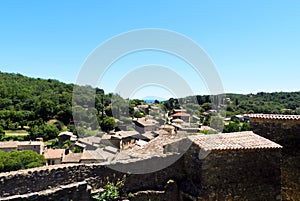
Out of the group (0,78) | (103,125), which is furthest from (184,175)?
(0,78)

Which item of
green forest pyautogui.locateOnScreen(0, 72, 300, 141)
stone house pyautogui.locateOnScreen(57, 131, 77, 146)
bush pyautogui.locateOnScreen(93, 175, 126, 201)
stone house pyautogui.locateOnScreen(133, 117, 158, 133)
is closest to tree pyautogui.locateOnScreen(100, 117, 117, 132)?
green forest pyautogui.locateOnScreen(0, 72, 300, 141)

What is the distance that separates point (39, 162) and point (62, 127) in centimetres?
3463

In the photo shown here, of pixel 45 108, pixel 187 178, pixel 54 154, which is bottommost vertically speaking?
pixel 54 154

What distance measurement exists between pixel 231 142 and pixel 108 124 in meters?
35.6

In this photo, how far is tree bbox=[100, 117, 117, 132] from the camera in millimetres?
41406

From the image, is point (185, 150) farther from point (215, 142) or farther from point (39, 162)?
point (39, 162)

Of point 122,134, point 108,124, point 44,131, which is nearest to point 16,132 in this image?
point 44,131

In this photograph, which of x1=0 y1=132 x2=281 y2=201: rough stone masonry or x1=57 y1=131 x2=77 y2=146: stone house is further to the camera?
x1=57 y1=131 x2=77 y2=146: stone house

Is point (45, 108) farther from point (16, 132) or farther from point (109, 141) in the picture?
point (109, 141)

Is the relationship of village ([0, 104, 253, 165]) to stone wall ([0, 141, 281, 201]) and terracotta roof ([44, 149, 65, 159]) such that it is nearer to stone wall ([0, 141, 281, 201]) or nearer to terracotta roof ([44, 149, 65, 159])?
terracotta roof ([44, 149, 65, 159])

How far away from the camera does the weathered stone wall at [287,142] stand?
970cm

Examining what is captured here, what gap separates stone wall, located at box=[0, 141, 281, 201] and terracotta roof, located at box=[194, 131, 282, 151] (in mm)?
148

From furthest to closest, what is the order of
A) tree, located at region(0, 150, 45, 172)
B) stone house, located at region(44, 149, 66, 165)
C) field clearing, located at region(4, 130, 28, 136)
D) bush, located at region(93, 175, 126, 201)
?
field clearing, located at region(4, 130, 28, 136) < stone house, located at region(44, 149, 66, 165) < tree, located at region(0, 150, 45, 172) < bush, located at region(93, 175, 126, 201)

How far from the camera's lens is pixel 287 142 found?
31.9ft
